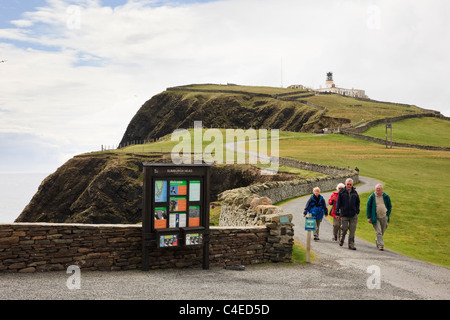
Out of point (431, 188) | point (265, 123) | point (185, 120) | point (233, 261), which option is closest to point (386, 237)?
point (233, 261)

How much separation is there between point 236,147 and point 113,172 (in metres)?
26.0

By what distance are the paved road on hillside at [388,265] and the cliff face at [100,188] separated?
3364 centimetres

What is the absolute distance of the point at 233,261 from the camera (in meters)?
14.0

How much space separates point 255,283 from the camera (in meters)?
11.8

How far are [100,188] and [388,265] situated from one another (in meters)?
78.0

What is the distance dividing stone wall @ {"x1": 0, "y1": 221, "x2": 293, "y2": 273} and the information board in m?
0.45

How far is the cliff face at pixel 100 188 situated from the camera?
60625 millimetres

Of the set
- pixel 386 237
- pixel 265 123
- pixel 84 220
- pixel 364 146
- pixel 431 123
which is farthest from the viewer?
pixel 265 123

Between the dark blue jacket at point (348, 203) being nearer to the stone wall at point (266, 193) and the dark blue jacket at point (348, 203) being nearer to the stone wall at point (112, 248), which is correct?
the stone wall at point (266, 193)

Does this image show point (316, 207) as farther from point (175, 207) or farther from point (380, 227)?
point (175, 207)

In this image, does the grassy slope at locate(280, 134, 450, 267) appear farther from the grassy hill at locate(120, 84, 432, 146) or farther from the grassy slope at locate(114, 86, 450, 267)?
the grassy hill at locate(120, 84, 432, 146)

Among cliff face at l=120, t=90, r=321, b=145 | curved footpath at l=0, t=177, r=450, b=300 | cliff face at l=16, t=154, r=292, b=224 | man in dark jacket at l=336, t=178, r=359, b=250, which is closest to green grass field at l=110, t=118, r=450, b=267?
man in dark jacket at l=336, t=178, r=359, b=250

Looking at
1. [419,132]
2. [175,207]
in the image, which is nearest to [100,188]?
[419,132]
